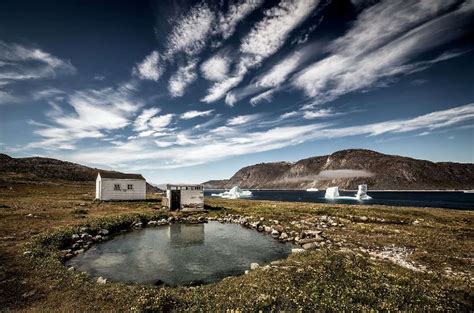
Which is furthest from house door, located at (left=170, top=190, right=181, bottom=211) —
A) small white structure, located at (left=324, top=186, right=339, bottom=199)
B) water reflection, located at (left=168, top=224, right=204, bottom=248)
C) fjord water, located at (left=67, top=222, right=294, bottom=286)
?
small white structure, located at (left=324, top=186, right=339, bottom=199)

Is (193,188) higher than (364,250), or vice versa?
(193,188)

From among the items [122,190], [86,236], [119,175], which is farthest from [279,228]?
[119,175]

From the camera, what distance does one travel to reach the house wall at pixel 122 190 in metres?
58.7

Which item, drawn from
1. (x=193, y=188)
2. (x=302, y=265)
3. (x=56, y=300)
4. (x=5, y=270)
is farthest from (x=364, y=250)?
(x=193, y=188)

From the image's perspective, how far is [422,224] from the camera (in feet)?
119

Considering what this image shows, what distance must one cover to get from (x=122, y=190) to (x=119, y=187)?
1024mm

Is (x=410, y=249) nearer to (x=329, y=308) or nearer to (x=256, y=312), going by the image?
(x=329, y=308)

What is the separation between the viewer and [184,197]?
5041 centimetres

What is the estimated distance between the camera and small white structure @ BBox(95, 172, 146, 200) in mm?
58719

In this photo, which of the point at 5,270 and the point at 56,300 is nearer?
the point at 56,300

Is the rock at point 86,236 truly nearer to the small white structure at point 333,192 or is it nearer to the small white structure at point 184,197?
the small white structure at point 184,197

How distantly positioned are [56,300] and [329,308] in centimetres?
1305

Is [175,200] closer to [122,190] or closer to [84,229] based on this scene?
[122,190]

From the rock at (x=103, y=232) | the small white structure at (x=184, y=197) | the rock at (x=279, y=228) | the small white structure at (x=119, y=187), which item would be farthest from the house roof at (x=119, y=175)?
the rock at (x=279, y=228)
